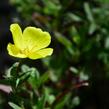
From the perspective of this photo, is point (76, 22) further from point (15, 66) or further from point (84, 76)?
point (15, 66)

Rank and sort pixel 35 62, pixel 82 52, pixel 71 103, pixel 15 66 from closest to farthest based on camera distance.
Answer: pixel 15 66 → pixel 71 103 → pixel 82 52 → pixel 35 62

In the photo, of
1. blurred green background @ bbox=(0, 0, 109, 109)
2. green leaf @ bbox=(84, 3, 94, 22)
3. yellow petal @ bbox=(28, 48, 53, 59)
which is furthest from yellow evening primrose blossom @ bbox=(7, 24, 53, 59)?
green leaf @ bbox=(84, 3, 94, 22)

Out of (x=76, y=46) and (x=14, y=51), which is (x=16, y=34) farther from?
(x=76, y=46)

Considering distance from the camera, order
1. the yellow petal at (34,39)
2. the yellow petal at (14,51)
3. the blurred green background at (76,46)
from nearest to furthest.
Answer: the yellow petal at (14,51) < the yellow petal at (34,39) < the blurred green background at (76,46)

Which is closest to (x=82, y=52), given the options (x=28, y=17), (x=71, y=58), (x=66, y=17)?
(x=71, y=58)

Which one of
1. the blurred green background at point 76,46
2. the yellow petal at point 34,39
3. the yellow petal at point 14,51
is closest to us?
the yellow petal at point 14,51

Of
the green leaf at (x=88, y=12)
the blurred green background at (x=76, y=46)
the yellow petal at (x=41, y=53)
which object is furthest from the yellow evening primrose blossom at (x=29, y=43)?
the green leaf at (x=88, y=12)

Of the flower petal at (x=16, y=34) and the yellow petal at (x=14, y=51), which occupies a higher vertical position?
the flower petal at (x=16, y=34)

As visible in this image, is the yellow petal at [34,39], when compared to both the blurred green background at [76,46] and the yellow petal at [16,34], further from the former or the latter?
the blurred green background at [76,46]
